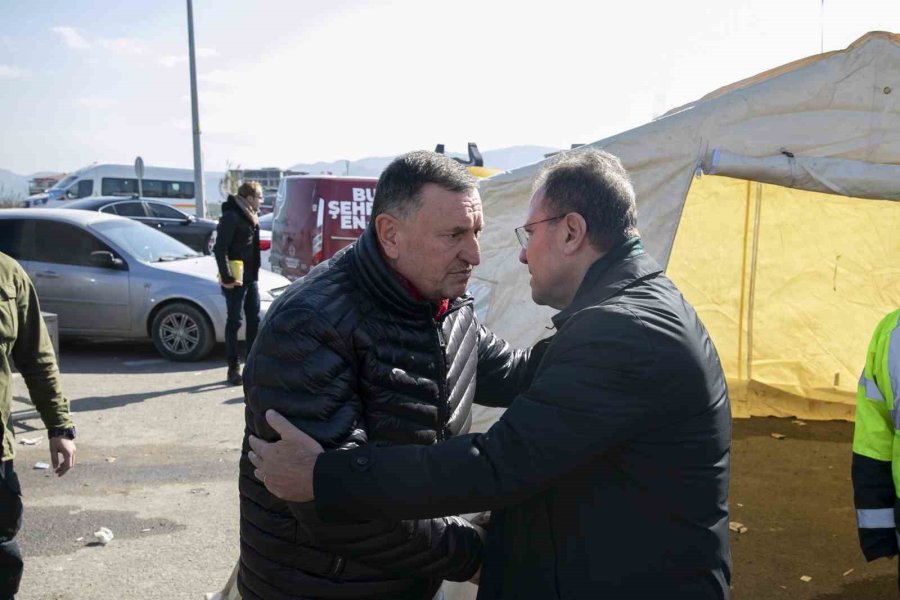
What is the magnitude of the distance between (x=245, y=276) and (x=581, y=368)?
7.40 m

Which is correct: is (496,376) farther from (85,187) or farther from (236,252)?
(85,187)

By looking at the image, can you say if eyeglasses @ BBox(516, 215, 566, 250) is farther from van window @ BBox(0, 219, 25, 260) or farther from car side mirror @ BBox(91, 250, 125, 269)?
van window @ BBox(0, 219, 25, 260)

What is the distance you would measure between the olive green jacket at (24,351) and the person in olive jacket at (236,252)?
4.94 m

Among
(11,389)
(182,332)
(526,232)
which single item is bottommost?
(182,332)

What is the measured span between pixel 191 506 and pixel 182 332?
476cm

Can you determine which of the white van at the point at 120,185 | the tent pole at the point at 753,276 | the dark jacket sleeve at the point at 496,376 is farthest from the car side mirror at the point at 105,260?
the white van at the point at 120,185

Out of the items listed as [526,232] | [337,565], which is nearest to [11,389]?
[337,565]

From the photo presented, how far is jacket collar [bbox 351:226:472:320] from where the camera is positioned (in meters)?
2.00

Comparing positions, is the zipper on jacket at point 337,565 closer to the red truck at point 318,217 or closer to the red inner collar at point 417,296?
the red inner collar at point 417,296

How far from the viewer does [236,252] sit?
8.45m

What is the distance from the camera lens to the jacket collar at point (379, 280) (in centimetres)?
200

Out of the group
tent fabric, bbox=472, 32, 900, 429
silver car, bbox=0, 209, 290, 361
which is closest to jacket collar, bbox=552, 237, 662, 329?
tent fabric, bbox=472, 32, 900, 429

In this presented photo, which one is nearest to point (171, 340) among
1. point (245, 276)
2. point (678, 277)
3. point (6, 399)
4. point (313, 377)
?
point (245, 276)

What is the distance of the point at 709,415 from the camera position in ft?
5.89
